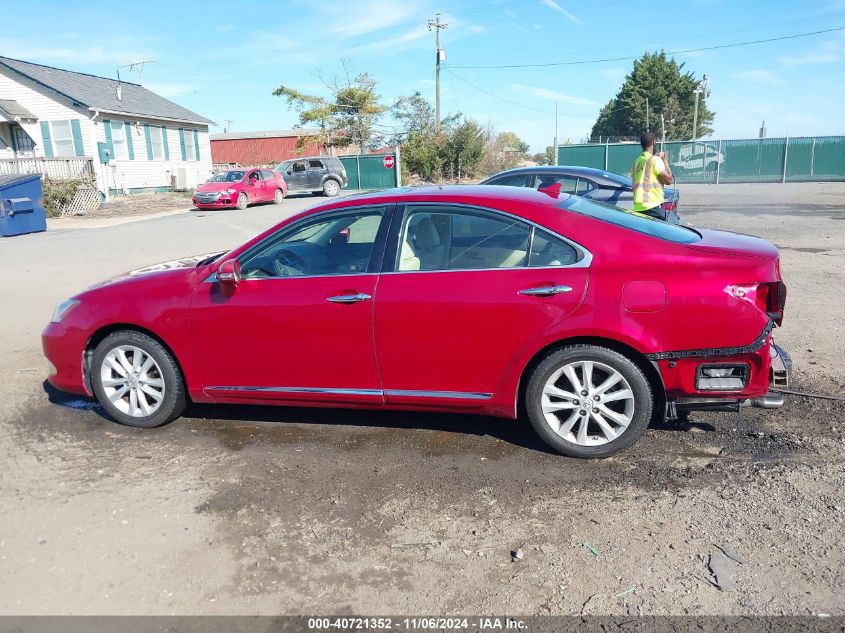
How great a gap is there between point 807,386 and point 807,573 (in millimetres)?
2567

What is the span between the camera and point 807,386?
5.19 m

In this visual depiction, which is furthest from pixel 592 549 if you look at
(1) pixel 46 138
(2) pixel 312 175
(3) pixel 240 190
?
(1) pixel 46 138

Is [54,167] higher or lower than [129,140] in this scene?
lower

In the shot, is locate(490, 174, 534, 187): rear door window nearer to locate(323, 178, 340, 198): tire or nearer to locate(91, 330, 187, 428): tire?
locate(91, 330, 187, 428): tire

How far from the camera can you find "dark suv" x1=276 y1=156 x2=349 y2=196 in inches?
1217

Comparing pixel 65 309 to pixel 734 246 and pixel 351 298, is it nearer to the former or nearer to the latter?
pixel 351 298

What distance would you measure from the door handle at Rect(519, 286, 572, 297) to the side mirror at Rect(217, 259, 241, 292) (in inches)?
71.2

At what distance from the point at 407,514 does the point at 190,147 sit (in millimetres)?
37603

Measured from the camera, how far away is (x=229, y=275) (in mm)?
4402

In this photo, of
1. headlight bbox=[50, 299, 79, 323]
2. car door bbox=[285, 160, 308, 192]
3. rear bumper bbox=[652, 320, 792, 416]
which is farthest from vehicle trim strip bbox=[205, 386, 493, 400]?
car door bbox=[285, 160, 308, 192]

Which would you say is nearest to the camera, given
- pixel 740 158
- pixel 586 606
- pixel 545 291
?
pixel 586 606

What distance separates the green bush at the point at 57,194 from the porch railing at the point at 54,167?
0.66 m

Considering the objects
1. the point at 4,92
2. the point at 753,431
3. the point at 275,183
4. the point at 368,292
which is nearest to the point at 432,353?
the point at 368,292

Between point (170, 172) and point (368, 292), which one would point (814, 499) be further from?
point (170, 172)
